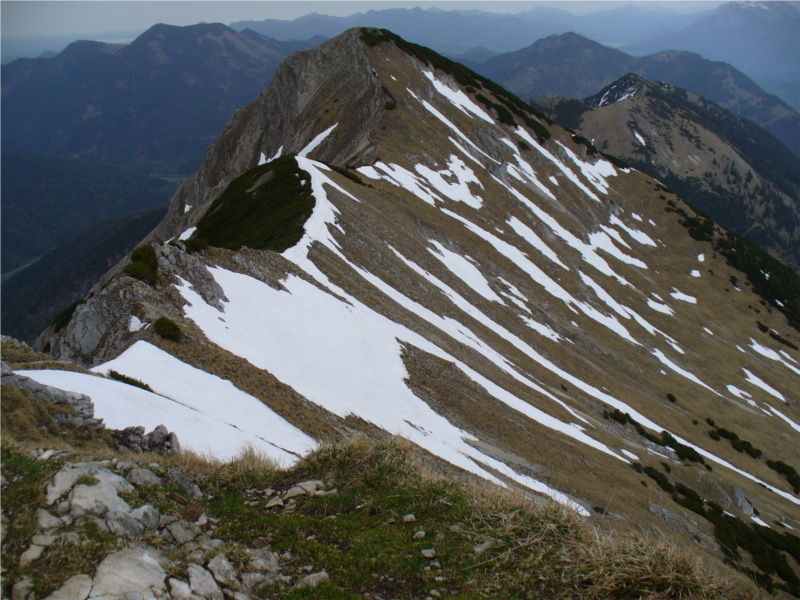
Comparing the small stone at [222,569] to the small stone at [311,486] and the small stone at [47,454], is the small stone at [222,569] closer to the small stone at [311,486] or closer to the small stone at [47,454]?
the small stone at [311,486]

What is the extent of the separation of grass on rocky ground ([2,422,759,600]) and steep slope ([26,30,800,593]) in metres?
4.80

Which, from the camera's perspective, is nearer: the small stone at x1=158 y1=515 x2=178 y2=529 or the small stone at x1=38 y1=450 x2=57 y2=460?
the small stone at x1=158 y1=515 x2=178 y2=529

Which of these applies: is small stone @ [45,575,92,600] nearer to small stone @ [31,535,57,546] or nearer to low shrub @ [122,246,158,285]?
small stone @ [31,535,57,546]

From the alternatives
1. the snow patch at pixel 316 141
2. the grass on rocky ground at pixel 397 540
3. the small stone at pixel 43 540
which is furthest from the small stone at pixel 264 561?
the snow patch at pixel 316 141

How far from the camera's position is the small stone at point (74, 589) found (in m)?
4.91

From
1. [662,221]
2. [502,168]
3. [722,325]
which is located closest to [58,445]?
[502,168]

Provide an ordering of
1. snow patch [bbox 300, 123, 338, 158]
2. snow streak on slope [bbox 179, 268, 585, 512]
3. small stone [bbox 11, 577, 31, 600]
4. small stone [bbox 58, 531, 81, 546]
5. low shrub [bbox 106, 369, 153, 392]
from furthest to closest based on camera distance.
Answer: snow patch [bbox 300, 123, 338, 158]
snow streak on slope [bbox 179, 268, 585, 512]
low shrub [bbox 106, 369, 153, 392]
small stone [bbox 58, 531, 81, 546]
small stone [bbox 11, 577, 31, 600]

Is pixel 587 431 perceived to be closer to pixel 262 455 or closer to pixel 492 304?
pixel 492 304

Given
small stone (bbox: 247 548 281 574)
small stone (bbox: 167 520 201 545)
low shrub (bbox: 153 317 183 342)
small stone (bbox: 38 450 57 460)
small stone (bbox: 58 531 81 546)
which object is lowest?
low shrub (bbox: 153 317 183 342)

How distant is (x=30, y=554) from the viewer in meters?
5.10

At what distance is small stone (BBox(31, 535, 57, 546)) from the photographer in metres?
5.26

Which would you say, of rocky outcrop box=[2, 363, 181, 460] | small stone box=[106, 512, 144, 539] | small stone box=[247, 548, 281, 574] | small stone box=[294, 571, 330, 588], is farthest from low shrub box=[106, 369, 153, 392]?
small stone box=[294, 571, 330, 588]

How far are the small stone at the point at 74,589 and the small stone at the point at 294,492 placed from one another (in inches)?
128

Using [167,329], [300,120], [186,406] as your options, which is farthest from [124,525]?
[300,120]
